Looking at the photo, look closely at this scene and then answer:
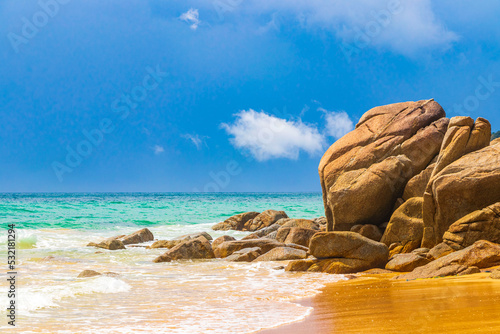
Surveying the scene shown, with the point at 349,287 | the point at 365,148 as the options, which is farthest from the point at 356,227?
the point at 349,287

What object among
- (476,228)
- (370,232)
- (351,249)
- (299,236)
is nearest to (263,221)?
(299,236)

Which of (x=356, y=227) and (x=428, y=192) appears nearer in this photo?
(x=428, y=192)

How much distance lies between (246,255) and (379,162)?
5155mm

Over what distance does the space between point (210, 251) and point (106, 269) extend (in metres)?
3.97

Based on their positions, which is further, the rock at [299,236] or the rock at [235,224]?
the rock at [235,224]

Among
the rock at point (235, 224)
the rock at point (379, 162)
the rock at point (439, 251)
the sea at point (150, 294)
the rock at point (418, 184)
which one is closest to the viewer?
the sea at point (150, 294)

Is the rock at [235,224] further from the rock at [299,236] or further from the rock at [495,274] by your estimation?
the rock at [495,274]

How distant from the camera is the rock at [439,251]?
1062 centimetres

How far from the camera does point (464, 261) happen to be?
9383 millimetres

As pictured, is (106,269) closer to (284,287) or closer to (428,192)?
(284,287)

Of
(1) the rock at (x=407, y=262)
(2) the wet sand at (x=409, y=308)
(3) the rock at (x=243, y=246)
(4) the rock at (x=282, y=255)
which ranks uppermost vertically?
(3) the rock at (x=243, y=246)

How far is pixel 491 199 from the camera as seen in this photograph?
1082 cm

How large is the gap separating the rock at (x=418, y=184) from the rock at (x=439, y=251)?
2744mm

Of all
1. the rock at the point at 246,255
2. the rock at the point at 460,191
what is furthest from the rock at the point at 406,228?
the rock at the point at 246,255
